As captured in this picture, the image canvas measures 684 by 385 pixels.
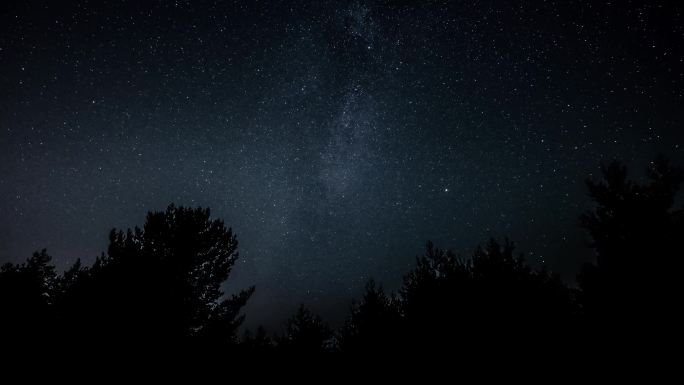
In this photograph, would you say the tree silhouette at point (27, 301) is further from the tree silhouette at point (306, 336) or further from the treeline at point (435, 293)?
the tree silhouette at point (306, 336)

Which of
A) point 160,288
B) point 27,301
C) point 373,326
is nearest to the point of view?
point 160,288

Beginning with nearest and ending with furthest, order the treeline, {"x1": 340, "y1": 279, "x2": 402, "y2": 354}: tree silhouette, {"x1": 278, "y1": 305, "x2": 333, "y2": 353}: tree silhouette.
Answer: the treeline
{"x1": 340, "y1": 279, "x2": 402, "y2": 354}: tree silhouette
{"x1": 278, "y1": 305, "x2": 333, "y2": 353}: tree silhouette

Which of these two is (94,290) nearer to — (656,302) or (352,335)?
(352,335)

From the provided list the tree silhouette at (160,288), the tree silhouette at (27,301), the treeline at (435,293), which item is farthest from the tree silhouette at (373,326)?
the tree silhouette at (27,301)

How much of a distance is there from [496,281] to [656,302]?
4169mm

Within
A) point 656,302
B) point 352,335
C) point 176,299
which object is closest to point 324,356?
point 352,335

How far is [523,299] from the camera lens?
880 centimetres

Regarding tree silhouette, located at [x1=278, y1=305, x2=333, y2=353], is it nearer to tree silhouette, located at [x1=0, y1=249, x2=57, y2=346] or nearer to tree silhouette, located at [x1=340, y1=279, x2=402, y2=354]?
tree silhouette, located at [x1=340, y1=279, x2=402, y2=354]

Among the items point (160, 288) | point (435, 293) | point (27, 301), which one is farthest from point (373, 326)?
point (27, 301)

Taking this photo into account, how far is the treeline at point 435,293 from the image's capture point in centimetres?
858

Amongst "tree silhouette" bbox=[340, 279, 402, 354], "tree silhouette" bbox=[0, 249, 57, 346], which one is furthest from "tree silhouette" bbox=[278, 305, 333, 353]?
"tree silhouette" bbox=[0, 249, 57, 346]

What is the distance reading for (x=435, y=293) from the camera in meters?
11.2

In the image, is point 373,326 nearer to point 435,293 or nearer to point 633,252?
point 435,293

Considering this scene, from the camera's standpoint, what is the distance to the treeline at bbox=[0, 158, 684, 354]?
28.1ft
